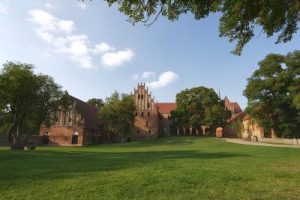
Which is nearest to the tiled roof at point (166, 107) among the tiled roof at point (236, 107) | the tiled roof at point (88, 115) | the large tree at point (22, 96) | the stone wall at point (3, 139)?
the tiled roof at point (236, 107)

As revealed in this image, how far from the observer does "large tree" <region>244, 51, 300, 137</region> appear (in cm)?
5234

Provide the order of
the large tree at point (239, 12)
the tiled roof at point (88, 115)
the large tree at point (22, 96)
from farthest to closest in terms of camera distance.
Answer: the tiled roof at point (88, 115)
the large tree at point (22, 96)
the large tree at point (239, 12)

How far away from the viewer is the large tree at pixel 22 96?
1483 inches

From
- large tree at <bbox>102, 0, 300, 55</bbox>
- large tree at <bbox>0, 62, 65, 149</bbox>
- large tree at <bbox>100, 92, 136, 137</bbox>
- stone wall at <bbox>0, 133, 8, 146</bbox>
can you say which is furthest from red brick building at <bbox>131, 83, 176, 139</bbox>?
large tree at <bbox>102, 0, 300, 55</bbox>

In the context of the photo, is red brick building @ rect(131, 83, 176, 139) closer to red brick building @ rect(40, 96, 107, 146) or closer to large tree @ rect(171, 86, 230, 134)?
large tree @ rect(171, 86, 230, 134)

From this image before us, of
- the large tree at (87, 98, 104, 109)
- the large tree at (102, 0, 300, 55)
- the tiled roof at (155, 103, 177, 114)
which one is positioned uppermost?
the large tree at (87, 98, 104, 109)

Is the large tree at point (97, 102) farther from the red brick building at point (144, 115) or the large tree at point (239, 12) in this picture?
the large tree at point (239, 12)

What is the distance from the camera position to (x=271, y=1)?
8742 millimetres

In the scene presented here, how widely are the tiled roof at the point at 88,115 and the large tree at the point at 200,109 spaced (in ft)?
64.2

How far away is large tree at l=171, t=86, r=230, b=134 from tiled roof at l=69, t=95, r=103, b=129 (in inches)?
770

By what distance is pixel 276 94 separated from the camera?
54125 mm

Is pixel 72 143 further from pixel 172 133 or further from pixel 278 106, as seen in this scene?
pixel 278 106

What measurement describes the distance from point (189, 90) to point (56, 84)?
128ft

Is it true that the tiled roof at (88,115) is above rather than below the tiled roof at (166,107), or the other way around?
below
